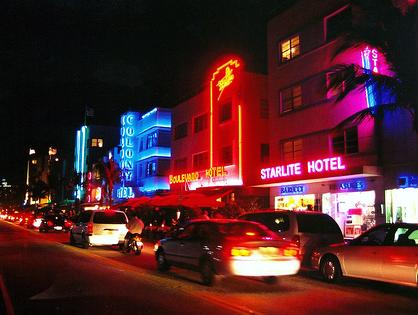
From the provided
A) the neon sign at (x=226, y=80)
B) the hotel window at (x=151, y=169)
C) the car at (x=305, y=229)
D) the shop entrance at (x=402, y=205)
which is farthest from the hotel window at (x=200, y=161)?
the car at (x=305, y=229)

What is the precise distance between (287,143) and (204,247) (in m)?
15.4

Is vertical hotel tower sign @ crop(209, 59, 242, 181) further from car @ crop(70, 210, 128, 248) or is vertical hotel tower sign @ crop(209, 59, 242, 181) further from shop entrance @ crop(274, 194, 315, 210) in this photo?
car @ crop(70, 210, 128, 248)

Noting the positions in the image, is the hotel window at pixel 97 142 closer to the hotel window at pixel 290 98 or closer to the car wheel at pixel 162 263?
the hotel window at pixel 290 98

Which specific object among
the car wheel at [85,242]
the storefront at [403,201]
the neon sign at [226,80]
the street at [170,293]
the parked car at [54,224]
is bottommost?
the street at [170,293]

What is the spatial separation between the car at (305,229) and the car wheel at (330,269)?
3.61 feet

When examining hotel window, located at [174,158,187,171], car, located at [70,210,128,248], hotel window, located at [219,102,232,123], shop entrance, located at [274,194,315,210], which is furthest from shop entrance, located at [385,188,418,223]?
hotel window, located at [174,158,187,171]

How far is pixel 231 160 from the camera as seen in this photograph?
100 feet

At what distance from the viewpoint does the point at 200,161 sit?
116ft

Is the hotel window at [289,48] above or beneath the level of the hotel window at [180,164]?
above

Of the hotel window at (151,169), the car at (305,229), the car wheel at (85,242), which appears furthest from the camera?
the hotel window at (151,169)

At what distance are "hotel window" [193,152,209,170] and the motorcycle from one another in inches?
606

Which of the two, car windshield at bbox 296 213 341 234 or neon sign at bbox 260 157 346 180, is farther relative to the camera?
neon sign at bbox 260 157 346 180

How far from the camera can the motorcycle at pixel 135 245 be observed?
18750 millimetres

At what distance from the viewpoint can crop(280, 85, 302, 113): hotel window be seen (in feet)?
83.3
